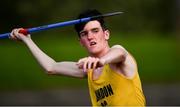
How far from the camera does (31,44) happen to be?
7.41 meters

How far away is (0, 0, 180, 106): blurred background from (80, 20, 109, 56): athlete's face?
828cm

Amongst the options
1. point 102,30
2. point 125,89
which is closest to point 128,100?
point 125,89

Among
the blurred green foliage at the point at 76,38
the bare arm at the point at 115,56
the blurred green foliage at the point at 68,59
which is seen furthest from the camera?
the blurred green foliage at the point at 76,38

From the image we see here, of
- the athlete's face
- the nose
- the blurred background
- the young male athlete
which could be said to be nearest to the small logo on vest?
the young male athlete

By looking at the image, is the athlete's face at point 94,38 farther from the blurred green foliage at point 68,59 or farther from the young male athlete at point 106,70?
the blurred green foliage at point 68,59

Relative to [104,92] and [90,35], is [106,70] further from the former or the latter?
[90,35]

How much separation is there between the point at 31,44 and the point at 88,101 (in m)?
9.51

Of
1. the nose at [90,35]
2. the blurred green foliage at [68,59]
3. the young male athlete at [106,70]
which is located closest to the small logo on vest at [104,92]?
the young male athlete at [106,70]

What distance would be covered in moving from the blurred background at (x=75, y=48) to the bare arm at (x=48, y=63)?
796 cm

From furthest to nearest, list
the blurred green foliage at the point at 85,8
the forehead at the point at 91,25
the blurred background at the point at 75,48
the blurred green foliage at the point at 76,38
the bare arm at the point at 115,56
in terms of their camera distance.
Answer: the blurred green foliage at the point at 85,8
the blurred green foliage at the point at 76,38
the blurred background at the point at 75,48
the forehead at the point at 91,25
the bare arm at the point at 115,56

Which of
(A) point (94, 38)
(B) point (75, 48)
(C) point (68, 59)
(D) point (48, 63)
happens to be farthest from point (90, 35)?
(B) point (75, 48)

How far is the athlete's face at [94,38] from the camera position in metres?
7.37

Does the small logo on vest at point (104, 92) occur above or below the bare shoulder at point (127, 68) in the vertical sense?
below

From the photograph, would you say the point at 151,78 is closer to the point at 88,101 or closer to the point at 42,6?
the point at 88,101
